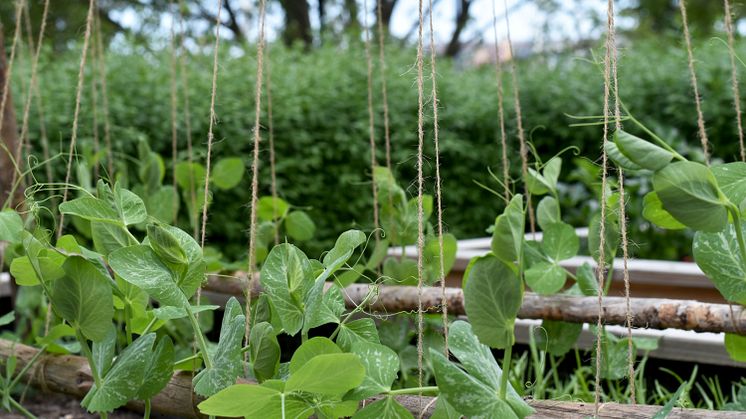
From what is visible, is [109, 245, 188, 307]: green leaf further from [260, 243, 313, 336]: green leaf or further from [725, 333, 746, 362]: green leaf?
[725, 333, 746, 362]: green leaf

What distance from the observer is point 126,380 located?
1120mm

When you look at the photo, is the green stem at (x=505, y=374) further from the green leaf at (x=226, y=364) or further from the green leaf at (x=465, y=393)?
the green leaf at (x=226, y=364)

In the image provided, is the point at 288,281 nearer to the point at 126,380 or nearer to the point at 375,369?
the point at 375,369

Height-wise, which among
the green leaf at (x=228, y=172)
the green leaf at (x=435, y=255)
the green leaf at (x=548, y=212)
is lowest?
the green leaf at (x=435, y=255)

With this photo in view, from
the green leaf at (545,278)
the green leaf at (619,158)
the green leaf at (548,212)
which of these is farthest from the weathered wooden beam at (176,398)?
the green leaf at (548,212)

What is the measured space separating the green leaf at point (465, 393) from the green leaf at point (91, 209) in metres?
0.47

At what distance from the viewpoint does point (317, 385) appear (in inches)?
34.6

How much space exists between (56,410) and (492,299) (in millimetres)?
1294

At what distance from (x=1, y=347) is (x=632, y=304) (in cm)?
120

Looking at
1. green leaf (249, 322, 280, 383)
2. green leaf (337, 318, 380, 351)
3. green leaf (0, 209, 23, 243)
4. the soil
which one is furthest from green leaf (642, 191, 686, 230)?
the soil

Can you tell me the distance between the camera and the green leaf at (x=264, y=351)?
41.4 inches

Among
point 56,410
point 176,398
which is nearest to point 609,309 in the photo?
point 176,398

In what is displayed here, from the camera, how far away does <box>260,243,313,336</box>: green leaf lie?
102 cm

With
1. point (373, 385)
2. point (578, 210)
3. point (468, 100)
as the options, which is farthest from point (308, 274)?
point (468, 100)
